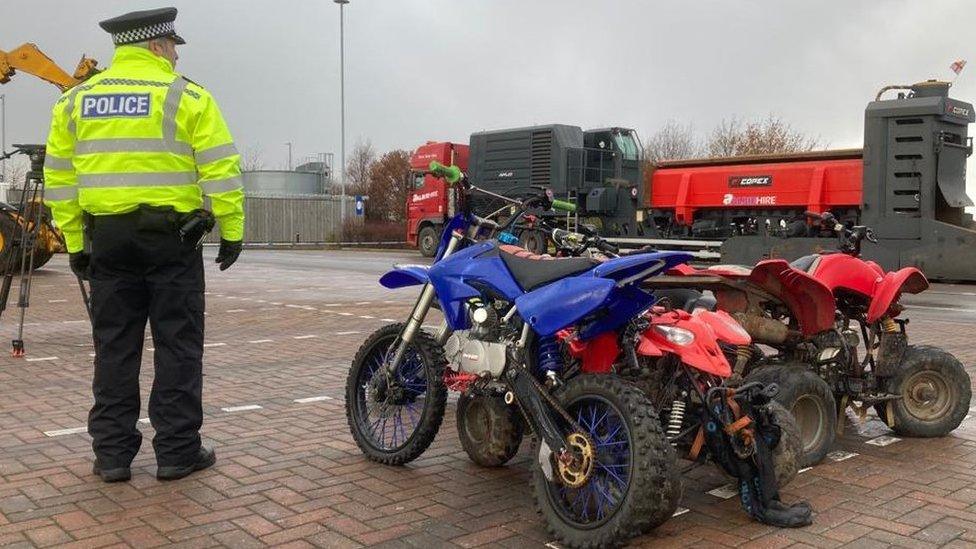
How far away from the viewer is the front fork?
15.5ft

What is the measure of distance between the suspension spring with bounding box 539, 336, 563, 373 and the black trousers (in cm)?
170

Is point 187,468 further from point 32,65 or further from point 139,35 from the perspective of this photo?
point 32,65

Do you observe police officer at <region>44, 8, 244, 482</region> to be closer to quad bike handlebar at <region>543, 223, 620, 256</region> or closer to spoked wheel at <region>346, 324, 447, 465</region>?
spoked wheel at <region>346, 324, 447, 465</region>

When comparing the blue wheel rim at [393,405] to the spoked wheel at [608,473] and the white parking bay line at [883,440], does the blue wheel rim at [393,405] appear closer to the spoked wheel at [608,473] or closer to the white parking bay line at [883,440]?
the spoked wheel at [608,473]

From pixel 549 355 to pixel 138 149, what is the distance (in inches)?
83.4

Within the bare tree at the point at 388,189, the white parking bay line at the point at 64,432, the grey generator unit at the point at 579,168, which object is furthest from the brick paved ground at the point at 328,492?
the bare tree at the point at 388,189

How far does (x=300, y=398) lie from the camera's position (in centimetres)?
647

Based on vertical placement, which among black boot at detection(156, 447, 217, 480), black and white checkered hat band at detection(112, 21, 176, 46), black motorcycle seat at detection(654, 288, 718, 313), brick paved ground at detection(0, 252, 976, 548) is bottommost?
brick paved ground at detection(0, 252, 976, 548)

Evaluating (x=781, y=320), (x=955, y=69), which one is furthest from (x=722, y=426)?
(x=955, y=69)

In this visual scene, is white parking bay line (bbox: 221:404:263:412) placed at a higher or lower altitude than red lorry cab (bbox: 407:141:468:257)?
lower

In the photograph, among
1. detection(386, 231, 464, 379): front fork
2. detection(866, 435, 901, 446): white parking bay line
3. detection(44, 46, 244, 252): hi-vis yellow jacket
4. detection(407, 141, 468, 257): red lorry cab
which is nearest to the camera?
detection(44, 46, 244, 252): hi-vis yellow jacket

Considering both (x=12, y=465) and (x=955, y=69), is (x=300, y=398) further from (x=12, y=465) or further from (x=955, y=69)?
(x=955, y=69)

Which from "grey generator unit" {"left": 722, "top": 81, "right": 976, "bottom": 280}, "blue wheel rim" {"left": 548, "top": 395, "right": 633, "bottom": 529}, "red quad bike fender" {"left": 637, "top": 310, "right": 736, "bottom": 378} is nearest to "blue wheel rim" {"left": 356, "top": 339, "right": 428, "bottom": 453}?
"blue wheel rim" {"left": 548, "top": 395, "right": 633, "bottom": 529}

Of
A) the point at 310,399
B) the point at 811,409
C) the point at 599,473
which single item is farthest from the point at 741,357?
the point at 310,399
